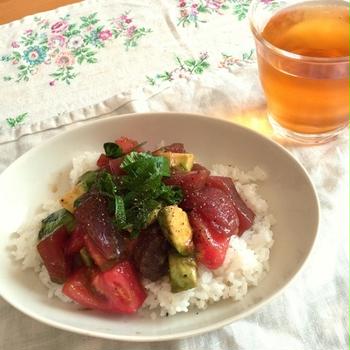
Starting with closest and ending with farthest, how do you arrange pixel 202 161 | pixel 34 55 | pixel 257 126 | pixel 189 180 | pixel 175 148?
pixel 189 180 < pixel 175 148 < pixel 202 161 < pixel 257 126 < pixel 34 55

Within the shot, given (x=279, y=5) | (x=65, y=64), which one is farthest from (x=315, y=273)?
(x=65, y=64)

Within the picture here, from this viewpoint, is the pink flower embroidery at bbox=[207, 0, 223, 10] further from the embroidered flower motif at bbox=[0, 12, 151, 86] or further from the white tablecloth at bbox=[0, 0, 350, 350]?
the embroidered flower motif at bbox=[0, 12, 151, 86]

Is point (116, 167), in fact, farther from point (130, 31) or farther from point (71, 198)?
point (130, 31)

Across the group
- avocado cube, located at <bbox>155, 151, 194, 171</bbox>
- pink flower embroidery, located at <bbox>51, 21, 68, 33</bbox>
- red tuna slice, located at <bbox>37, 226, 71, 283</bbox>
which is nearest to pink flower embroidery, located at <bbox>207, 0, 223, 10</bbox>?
pink flower embroidery, located at <bbox>51, 21, 68, 33</bbox>

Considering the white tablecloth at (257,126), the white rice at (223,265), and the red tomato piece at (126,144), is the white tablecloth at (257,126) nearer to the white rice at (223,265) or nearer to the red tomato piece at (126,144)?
the white rice at (223,265)

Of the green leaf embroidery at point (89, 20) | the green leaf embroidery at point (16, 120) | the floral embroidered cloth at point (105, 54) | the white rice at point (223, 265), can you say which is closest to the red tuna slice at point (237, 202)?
Answer: the white rice at point (223, 265)

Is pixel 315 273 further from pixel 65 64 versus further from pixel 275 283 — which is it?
pixel 65 64

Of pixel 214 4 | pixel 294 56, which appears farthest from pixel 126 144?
pixel 214 4
